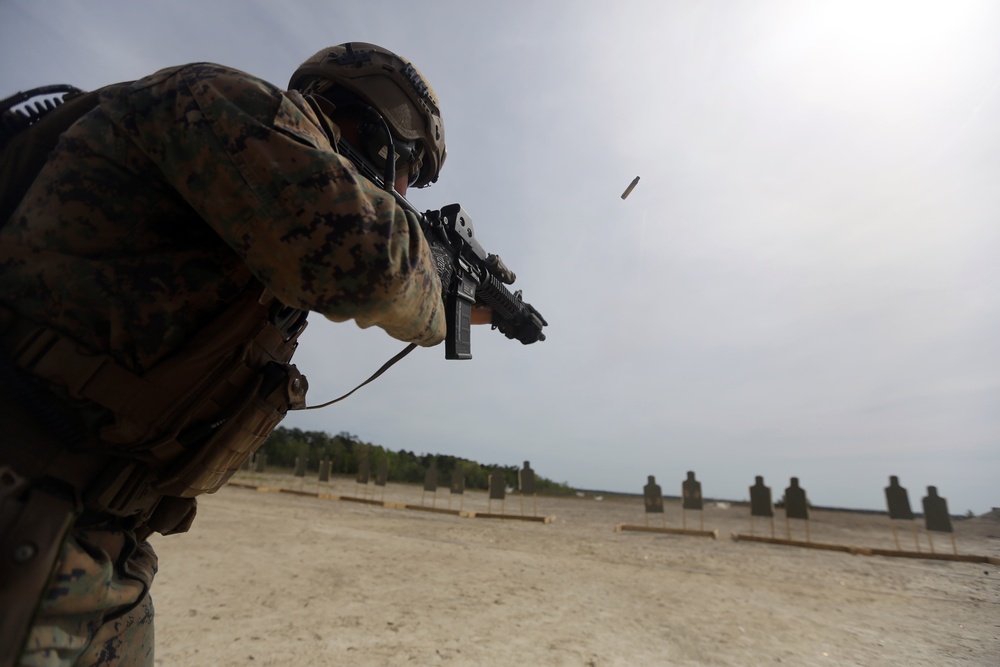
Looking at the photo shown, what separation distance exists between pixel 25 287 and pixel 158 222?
310mm

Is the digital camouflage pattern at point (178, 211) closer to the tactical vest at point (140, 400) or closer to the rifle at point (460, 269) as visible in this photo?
the tactical vest at point (140, 400)

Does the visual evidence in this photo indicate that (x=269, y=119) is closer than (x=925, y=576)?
Yes

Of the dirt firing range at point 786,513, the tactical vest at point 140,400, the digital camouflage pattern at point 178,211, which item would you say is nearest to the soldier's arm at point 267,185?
the digital camouflage pattern at point 178,211

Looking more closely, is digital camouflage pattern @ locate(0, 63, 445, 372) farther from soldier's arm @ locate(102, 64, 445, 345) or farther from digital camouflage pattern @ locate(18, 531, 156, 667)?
digital camouflage pattern @ locate(18, 531, 156, 667)

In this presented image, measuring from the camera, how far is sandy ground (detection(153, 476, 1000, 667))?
2.95 m

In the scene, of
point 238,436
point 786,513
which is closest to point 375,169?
point 238,436

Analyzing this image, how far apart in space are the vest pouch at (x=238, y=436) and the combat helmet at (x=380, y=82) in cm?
131

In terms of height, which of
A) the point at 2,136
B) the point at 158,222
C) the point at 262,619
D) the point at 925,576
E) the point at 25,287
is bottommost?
the point at 262,619

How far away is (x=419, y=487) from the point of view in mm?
22484

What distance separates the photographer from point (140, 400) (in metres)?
1.13

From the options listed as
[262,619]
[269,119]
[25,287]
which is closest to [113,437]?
[25,287]

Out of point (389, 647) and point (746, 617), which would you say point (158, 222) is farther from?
point (746, 617)

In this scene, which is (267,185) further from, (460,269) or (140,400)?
(460,269)

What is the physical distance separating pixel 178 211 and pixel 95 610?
3.15 feet
